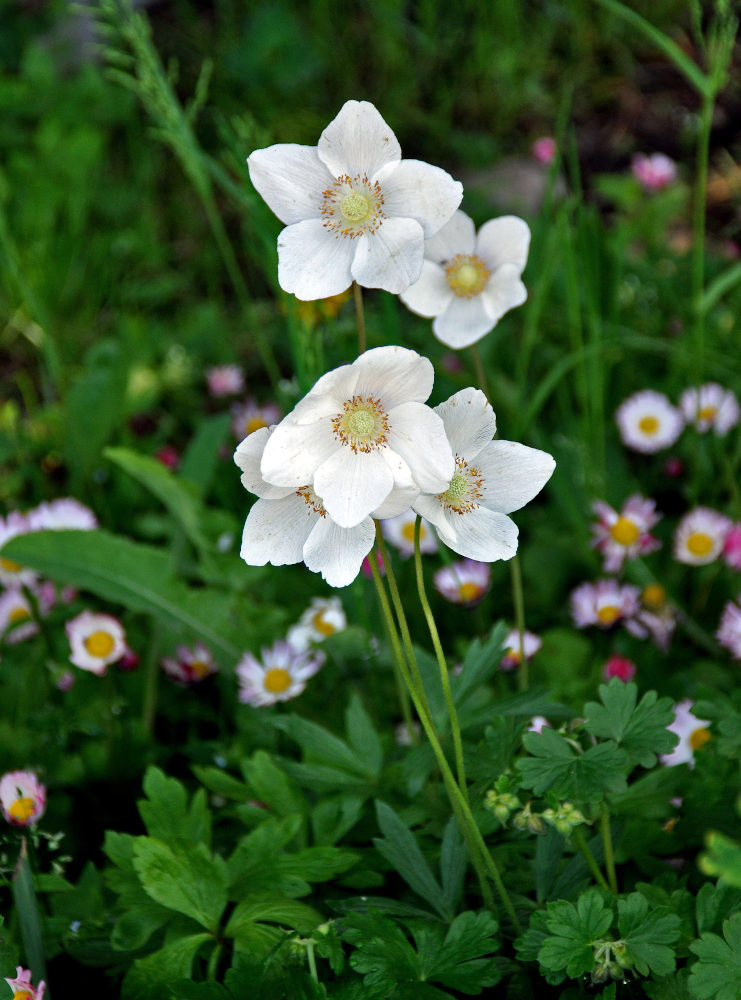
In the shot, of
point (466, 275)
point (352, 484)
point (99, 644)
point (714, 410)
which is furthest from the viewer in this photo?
point (714, 410)

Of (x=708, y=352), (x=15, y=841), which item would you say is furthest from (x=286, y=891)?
(x=708, y=352)

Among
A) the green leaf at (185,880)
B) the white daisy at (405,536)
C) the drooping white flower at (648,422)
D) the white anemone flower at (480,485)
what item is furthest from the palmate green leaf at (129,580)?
the drooping white flower at (648,422)

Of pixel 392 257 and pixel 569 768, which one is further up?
pixel 392 257

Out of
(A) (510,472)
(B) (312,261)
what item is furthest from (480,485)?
(B) (312,261)

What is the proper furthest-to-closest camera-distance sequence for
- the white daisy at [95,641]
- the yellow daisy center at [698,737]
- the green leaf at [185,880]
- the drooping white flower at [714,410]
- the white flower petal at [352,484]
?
the drooping white flower at [714,410] < the white daisy at [95,641] < the yellow daisy center at [698,737] < the green leaf at [185,880] < the white flower petal at [352,484]

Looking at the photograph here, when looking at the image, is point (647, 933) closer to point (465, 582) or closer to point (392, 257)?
point (392, 257)

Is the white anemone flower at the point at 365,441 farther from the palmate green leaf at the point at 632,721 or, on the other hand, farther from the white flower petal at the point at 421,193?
the palmate green leaf at the point at 632,721

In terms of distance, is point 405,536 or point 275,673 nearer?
point 275,673
